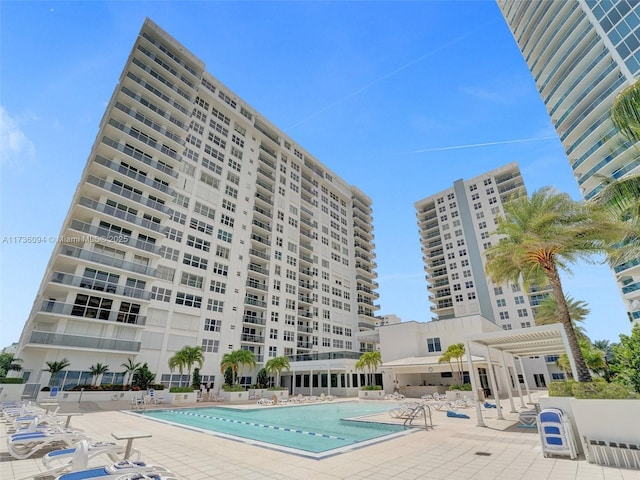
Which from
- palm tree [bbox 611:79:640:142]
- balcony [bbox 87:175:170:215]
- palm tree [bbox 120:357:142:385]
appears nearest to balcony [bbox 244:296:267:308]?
palm tree [bbox 120:357:142:385]

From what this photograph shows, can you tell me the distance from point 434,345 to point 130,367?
3170 cm

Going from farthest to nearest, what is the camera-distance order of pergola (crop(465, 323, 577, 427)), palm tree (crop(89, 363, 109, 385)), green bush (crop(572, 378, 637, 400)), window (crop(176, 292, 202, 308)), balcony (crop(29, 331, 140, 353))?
1. window (crop(176, 292, 202, 308))
2. palm tree (crop(89, 363, 109, 385))
3. balcony (crop(29, 331, 140, 353))
4. pergola (crop(465, 323, 577, 427))
5. green bush (crop(572, 378, 637, 400))

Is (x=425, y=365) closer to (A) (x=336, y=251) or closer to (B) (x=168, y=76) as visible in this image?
(A) (x=336, y=251)

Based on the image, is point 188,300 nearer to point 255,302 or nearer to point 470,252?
point 255,302

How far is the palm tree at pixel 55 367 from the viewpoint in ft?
77.5

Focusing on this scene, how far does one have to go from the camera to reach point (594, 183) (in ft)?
133

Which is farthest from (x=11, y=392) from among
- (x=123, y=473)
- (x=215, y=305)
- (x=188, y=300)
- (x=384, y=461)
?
(x=384, y=461)

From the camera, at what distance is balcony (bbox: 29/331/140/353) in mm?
24625

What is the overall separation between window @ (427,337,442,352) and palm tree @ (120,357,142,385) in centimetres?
3084

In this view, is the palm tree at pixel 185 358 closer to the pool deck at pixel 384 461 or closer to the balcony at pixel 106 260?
the balcony at pixel 106 260

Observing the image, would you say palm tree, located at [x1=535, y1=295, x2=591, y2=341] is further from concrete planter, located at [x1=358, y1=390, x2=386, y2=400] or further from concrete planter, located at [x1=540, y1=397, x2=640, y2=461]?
concrete planter, located at [x1=540, y1=397, x2=640, y2=461]

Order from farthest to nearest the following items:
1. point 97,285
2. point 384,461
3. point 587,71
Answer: point 587,71 < point 97,285 < point 384,461

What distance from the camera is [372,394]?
32312 mm

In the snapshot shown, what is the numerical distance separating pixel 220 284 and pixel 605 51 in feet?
190
